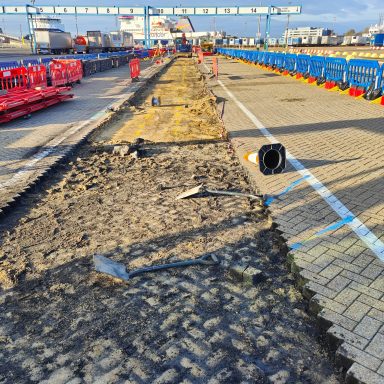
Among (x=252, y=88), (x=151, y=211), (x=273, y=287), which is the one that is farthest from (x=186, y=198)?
(x=252, y=88)

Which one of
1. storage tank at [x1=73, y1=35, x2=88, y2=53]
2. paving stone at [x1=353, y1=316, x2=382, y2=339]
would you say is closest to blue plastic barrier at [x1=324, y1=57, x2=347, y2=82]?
paving stone at [x1=353, y1=316, x2=382, y2=339]

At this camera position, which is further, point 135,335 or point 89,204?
point 89,204

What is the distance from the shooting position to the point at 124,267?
3531 millimetres

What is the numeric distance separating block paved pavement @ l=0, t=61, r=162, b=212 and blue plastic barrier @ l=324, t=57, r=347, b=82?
30.4ft

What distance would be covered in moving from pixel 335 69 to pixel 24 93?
1333 cm

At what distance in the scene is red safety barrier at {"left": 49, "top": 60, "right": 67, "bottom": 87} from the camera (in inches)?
659

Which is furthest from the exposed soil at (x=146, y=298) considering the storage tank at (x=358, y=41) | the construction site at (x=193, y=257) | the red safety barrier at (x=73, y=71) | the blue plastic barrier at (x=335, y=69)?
the storage tank at (x=358, y=41)

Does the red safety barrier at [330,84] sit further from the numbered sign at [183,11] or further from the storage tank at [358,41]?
the storage tank at [358,41]

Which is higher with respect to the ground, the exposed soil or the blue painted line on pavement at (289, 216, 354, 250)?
the blue painted line on pavement at (289, 216, 354, 250)

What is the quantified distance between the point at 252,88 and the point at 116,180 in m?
13.6

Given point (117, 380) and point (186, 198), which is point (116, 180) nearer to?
point (186, 198)

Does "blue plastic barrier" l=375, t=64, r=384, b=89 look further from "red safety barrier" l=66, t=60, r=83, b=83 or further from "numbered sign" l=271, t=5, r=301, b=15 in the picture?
"numbered sign" l=271, t=5, r=301, b=15

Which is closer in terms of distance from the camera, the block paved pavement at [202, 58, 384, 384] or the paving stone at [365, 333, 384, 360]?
the paving stone at [365, 333, 384, 360]

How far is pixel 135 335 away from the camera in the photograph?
2764 mm
